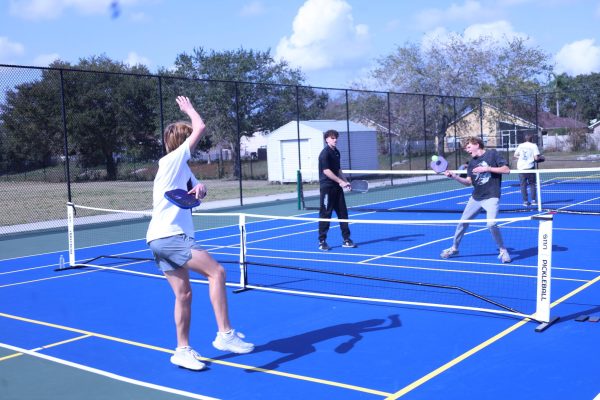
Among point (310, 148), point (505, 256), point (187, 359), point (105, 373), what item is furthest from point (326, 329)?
point (310, 148)

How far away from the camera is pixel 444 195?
949 inches

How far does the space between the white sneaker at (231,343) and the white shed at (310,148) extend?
78.2 ft

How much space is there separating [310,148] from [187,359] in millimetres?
25487

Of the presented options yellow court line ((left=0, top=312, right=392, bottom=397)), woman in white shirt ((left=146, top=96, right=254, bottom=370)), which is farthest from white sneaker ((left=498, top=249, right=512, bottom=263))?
woman in white shirt ((left=146, top=96, right=254, bottom=370))

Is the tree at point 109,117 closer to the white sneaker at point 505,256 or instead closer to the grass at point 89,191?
the grass at point 89,191

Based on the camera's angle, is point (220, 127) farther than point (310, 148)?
Yes

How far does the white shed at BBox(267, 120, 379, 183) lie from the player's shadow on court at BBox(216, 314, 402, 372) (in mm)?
22702

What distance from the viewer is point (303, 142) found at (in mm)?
31328

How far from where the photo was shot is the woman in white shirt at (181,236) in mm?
5656

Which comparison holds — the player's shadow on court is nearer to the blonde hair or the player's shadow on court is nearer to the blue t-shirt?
the blonde hair

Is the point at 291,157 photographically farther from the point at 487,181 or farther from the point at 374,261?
the point at 487,181

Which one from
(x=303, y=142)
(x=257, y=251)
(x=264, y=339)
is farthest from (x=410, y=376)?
(x=303, y=142)

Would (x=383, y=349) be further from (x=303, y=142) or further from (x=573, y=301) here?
(x=303, y=142)

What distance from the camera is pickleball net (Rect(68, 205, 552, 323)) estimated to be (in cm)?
812
